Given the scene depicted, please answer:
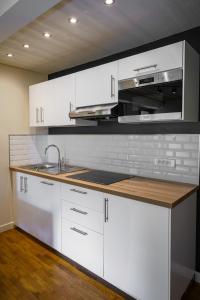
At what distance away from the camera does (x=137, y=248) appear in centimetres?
169

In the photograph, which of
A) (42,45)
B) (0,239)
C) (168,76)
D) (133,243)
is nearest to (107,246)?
(133,243)

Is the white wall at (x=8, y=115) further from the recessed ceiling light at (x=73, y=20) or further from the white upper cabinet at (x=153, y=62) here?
the white upper cabinet at (x=153, y=62)

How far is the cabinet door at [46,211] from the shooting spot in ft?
7.83

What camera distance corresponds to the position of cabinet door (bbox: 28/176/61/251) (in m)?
2.39

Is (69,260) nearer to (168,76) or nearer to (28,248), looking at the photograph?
(28,248)

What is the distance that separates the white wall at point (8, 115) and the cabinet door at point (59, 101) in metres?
0.46

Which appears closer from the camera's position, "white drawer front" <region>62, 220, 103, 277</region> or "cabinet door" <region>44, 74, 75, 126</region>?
"white drawer front" <region>62, 220, 103, 277</region>

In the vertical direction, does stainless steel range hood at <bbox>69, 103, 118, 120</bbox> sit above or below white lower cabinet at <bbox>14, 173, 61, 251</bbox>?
above

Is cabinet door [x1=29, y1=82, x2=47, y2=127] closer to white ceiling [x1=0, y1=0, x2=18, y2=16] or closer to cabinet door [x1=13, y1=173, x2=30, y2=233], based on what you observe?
cabinet door [x1=13, y1=173, x2=30, y2=233]

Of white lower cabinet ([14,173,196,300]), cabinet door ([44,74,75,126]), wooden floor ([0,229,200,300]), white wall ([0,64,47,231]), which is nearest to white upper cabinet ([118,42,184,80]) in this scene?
cabinet door ([44,74,75,126])

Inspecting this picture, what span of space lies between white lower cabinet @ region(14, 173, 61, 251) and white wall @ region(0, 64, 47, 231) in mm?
148

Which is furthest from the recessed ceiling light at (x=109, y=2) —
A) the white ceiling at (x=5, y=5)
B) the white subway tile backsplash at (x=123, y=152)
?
the white subway tile backsplash at (x=123, y=152)

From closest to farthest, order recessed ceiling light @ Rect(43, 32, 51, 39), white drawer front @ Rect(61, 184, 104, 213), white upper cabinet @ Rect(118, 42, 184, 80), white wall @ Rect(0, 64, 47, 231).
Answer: white upper cabinet @ Rect(118, 42, 184, 80), white drawer front @ Rect(61, 184, 104, 213), recessed ceiling light @ Rect(43, 32, 51, 39), white wall @ Rect(0, 64, 47, 231)

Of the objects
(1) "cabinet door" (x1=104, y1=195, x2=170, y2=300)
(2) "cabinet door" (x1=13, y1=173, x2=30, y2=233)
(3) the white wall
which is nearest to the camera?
(1) "cabinet door" (x1=104, y1=195, x2=170, y2=300)
